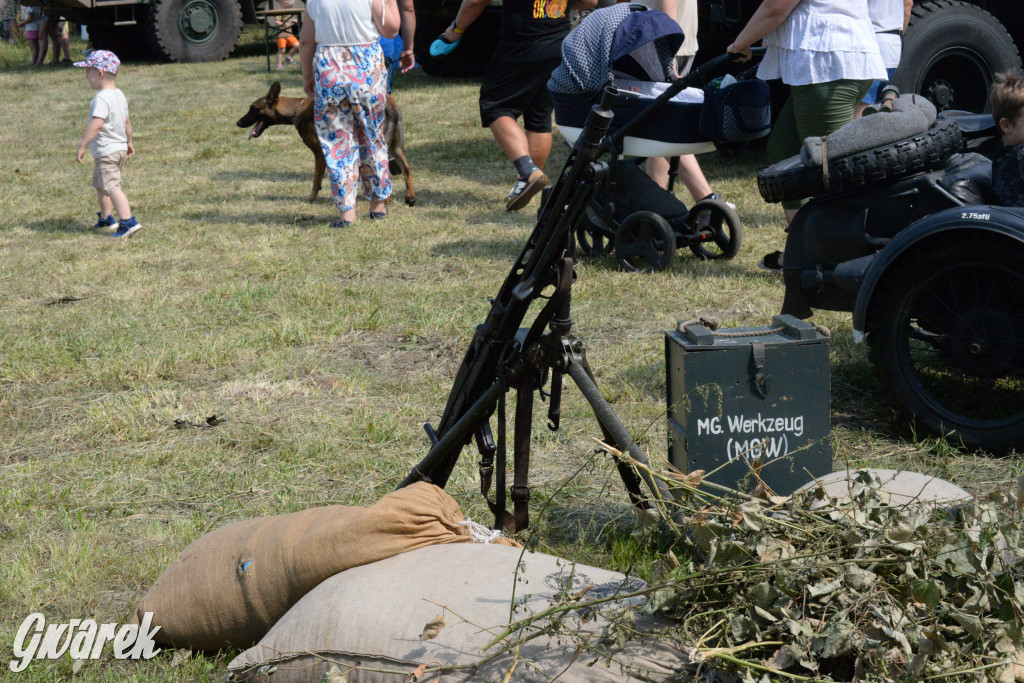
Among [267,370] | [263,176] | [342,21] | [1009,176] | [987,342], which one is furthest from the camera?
[263,176]

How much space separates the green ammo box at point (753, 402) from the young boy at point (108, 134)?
624 cm

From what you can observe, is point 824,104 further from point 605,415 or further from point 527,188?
point 605,415

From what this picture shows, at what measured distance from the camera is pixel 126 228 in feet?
26.1

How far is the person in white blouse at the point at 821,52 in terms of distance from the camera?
5.23 m

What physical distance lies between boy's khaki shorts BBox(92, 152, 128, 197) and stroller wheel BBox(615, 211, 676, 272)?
14.0 feet

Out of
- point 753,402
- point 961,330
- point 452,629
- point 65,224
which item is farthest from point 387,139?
point 452,629

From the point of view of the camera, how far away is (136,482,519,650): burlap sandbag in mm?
2393

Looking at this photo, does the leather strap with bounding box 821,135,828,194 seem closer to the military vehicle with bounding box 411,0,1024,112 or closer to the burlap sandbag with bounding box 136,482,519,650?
the burlap sandbag with bounding box 136,482,519,650

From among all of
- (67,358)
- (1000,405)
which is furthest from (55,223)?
(1000,405)

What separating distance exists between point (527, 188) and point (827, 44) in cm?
238

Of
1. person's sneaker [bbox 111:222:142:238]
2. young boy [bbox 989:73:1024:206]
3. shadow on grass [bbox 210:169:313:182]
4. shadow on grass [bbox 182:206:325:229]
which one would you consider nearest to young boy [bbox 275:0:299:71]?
shadow on grass [bbox 210:169:313:182]

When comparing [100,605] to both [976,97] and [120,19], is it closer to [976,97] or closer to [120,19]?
[976,97]

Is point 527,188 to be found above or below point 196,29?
below

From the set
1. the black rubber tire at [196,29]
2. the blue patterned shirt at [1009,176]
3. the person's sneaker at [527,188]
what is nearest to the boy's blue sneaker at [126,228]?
the person's sneaker at [527,188]
